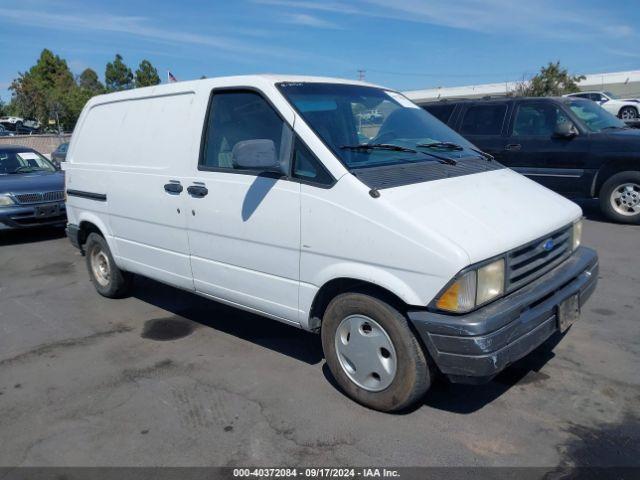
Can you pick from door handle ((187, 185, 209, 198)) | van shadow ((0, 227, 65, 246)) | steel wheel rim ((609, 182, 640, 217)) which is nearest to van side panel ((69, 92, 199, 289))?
door handle ((187, 185, 209, 198))

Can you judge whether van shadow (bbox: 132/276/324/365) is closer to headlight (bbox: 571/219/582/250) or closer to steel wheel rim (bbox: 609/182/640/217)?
headlight (bbox: 571/219/582/250)

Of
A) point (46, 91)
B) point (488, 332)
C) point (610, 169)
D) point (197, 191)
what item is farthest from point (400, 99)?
point (46, 91)

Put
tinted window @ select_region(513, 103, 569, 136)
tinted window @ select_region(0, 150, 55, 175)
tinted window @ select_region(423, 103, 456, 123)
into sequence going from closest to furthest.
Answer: tinted window @ select_region(513, 103, 569, 136) → tinted window @ select_region(423, 103, 456, 123) → tinted window @ select_region(0, 150, 55, 175)

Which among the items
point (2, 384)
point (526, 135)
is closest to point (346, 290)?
point (2, 384)

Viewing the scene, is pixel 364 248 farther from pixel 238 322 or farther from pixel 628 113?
pixel 628 113

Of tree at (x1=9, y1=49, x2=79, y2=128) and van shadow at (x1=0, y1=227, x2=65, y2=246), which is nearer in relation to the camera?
van shadow at (x1=0, y1=227, x2=65, y2=246)

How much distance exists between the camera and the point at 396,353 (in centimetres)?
314

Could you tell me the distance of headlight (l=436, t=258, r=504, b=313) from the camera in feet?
9.36

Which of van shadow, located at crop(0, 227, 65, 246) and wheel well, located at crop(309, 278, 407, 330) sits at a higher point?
wheel well, located at crop(309, 278, 407, 330)

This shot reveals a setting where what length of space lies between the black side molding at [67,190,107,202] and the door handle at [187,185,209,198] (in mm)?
1498

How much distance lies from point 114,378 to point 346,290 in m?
1.96

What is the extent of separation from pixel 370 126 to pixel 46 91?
52370 mm

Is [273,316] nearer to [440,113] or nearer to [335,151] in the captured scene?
[335,151]

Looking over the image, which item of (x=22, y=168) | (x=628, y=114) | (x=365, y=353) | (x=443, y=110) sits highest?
(x=443, y=110)
